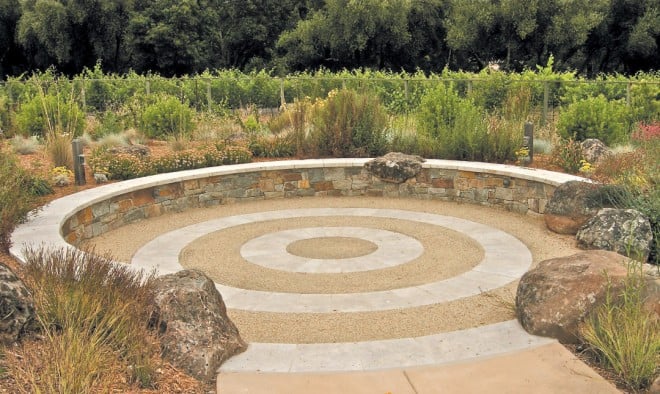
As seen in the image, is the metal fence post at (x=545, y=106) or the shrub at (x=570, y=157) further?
the metal fence post at (x=545, y=106)

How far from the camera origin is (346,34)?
129 feet

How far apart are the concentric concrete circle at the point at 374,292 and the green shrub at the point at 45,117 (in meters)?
6.23

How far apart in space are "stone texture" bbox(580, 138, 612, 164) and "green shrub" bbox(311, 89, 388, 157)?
3.83m

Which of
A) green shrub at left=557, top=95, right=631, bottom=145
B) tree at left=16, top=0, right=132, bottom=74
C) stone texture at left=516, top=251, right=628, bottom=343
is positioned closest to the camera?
stone texture at left=516, top=251, right=628, bottom=343

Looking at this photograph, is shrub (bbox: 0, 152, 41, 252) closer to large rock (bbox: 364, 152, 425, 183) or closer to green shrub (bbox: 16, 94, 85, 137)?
green shrub (bbox: 16, 94, 85, 137)

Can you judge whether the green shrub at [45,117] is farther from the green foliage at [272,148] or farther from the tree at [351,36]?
the tree at [351,36]

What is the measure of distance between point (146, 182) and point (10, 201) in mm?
2937

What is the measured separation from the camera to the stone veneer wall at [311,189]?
10312mm

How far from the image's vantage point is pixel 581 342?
506 cm

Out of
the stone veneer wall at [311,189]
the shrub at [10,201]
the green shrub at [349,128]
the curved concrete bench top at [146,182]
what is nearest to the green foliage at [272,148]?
the green shrub at [349,128]

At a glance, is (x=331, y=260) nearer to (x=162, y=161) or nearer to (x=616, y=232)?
(x=616, y=232)

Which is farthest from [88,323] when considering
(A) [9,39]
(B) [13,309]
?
(A) [9,39]

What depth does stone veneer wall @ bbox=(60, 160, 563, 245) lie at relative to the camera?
10.3m

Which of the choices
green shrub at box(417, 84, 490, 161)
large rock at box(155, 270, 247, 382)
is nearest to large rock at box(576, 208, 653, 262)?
green shrub at box(417, 84, 490, 161)
